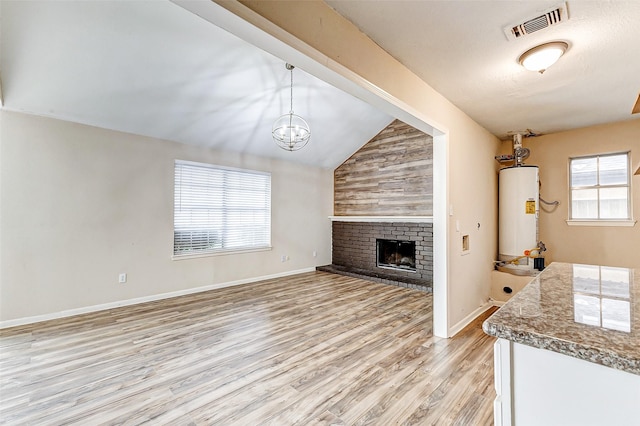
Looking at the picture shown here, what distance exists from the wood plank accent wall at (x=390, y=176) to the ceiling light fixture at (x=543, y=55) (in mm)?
2994

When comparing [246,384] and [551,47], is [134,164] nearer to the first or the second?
[246,384]

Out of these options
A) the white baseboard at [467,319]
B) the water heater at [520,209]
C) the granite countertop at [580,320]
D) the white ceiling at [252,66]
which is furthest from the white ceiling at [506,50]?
the white baseboard at [467,319]

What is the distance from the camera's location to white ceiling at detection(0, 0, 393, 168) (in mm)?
2521

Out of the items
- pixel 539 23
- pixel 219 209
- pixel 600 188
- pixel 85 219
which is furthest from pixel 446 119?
pixel 85 219

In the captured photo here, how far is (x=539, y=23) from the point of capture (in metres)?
1.79

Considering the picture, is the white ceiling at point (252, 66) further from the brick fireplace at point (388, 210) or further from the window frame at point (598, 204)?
the brick fireplace at point (388, 210)

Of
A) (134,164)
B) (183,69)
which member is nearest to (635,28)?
(183,69)

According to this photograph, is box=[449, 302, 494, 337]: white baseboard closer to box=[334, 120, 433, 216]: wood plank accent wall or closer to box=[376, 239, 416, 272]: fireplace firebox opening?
box=[376, 239, 416, 272]: fireplace firebox opening

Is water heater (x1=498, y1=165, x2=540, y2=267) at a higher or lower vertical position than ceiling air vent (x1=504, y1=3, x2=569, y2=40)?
lower

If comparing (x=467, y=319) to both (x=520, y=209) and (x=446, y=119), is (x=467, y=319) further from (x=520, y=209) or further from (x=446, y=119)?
(x=446, y=119)

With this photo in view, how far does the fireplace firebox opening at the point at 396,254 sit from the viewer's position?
5598mm

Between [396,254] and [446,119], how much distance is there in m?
3.49

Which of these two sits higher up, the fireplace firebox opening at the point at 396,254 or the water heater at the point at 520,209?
the water heater at the point at 520,209

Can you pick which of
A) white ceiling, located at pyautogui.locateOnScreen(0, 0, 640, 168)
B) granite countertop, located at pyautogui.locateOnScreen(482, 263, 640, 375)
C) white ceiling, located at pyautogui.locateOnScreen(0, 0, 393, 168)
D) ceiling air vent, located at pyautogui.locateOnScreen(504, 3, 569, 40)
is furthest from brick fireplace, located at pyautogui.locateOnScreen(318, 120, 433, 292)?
granite countertop, located at pyautogui.locateOnScreen(482, 263, 640, 375)
